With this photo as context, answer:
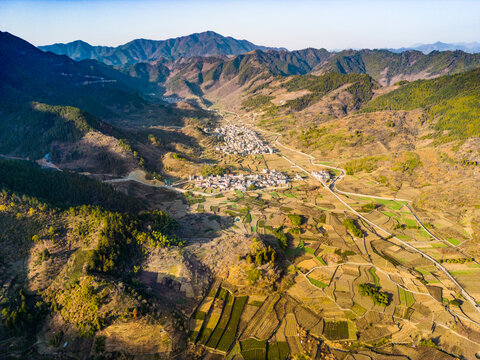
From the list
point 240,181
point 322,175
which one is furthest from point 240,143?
point 322,175

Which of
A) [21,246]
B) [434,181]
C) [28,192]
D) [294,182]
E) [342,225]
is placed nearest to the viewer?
[21,246]

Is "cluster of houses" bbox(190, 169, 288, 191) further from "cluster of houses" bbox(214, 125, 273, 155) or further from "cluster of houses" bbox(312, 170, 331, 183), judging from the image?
"cluster of houses" bbox(214, 125, 273, 155)

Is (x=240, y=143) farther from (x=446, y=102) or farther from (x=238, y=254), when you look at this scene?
(x=446, y=102)

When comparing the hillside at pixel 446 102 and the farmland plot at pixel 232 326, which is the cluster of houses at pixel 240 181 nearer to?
the farmland plot at pixel 232 326

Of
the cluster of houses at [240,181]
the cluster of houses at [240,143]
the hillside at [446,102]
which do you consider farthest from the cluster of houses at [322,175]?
the hillside at [446,102]

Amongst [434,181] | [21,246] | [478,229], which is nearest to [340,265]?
[478,229]

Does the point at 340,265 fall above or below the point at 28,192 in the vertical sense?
below

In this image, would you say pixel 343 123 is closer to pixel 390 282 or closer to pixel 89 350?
pixel 390 282
